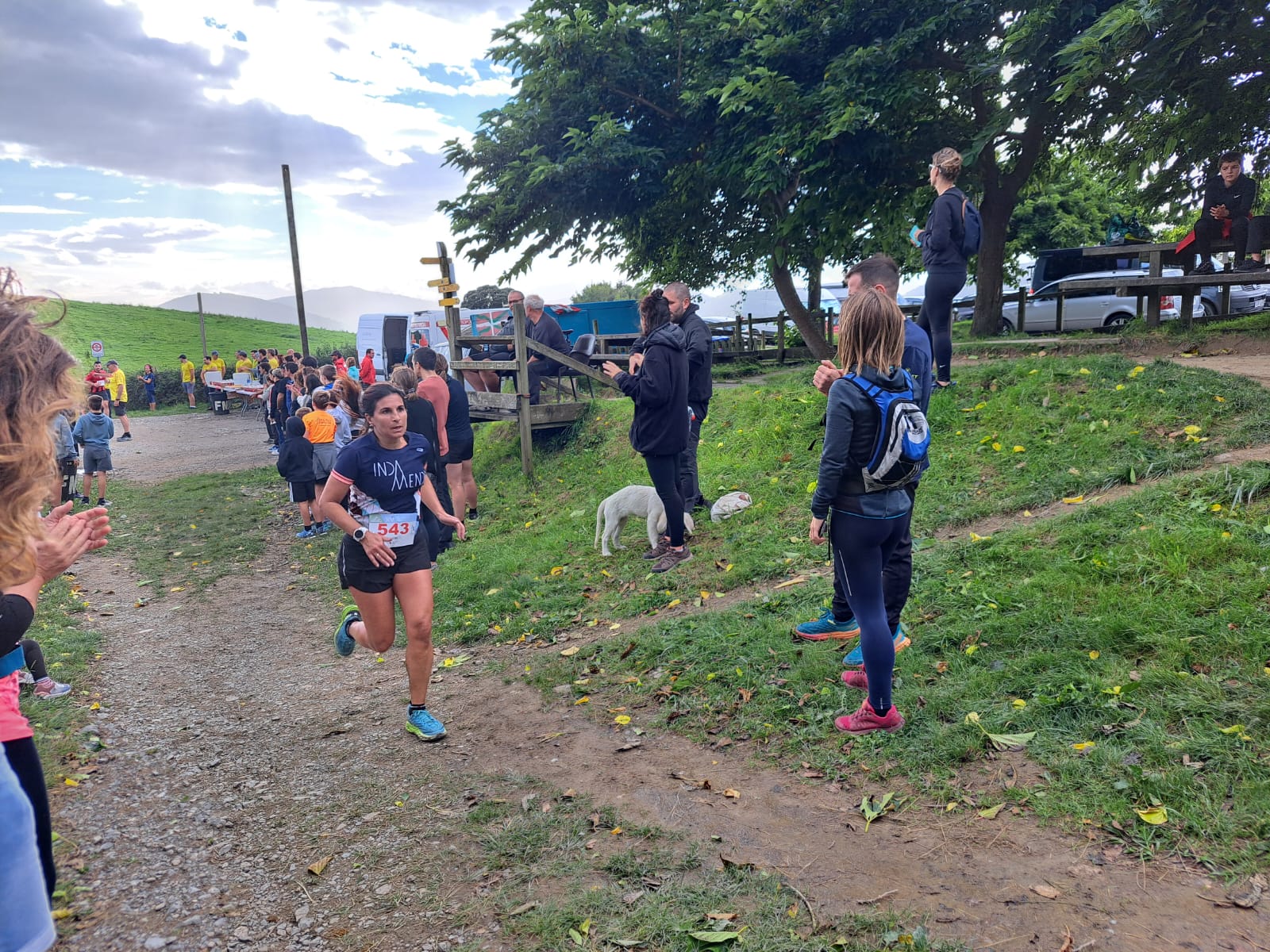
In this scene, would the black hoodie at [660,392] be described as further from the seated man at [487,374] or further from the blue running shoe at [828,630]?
the seated man at [487,374]

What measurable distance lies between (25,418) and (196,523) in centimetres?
1272

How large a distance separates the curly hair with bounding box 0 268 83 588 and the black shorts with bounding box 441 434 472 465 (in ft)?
25.5

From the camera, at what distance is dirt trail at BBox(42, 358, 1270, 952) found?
3021 mm

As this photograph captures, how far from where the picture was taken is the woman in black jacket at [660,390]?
689 centimetres

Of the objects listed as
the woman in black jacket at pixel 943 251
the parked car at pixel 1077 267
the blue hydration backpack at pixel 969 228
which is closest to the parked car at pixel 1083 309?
the parked car at pixel 1077 267

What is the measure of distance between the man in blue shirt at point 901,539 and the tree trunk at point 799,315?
442 inches

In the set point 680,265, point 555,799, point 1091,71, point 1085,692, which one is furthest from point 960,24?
point 555,799

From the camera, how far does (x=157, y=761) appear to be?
4.96 m

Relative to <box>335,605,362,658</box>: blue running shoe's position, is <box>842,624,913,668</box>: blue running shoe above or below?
below

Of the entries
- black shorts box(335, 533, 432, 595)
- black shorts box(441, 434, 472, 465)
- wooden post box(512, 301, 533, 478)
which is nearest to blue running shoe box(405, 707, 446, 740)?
black shorts box(335, 533, 432, 595)

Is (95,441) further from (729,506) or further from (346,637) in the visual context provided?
(729,506)

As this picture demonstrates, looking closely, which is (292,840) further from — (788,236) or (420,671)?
(788,236)

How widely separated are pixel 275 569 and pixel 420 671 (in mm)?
6121

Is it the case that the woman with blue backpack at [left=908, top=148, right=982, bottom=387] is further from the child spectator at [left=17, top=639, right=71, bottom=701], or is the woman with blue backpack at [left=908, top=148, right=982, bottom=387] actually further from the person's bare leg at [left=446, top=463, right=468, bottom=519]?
the child spectator at [left=17, top=639, right=71, bottom=701]
